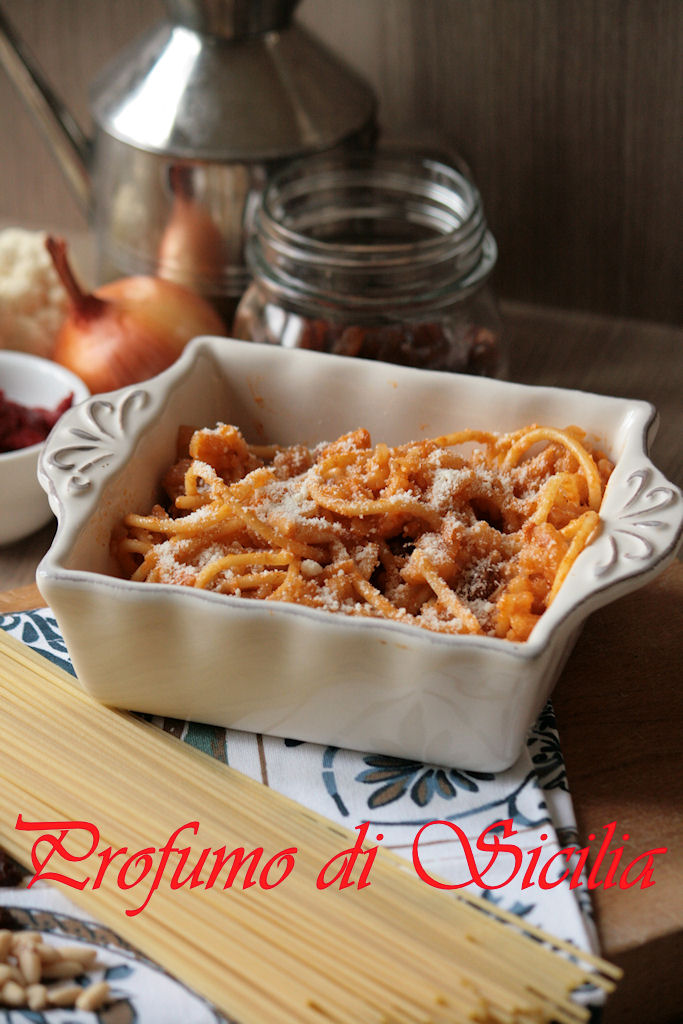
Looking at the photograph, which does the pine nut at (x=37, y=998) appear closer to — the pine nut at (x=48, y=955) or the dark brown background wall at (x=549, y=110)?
the pine nut at (x=48, y=955)

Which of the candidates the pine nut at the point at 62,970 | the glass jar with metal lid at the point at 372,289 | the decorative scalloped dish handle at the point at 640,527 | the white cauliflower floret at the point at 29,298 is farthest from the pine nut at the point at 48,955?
the white cauliflower floret at the point at 29,298

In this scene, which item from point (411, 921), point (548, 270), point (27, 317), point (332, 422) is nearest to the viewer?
point (411, 921)

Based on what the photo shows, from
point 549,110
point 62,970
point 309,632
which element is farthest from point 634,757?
point 549,110

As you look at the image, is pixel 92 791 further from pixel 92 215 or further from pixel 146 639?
pixel 92 215

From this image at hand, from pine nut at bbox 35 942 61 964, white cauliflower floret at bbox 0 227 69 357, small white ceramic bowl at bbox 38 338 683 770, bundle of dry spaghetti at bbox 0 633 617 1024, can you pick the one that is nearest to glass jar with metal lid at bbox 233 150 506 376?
small white ceramic bowl at bbox 38 338 683 770

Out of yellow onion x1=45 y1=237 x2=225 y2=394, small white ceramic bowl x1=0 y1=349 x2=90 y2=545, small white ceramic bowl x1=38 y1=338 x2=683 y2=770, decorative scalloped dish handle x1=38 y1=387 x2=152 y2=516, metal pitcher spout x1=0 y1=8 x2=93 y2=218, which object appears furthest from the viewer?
metal pitcher spout x1=0 y1=8 x2=93 y2=218

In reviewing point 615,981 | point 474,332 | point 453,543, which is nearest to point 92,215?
point 474,332

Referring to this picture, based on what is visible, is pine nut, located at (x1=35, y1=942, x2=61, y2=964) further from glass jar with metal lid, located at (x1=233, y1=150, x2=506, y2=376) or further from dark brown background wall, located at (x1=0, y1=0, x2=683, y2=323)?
dark brown background wall, located at (x1=0, y1=0, x2=683, y2=323)
